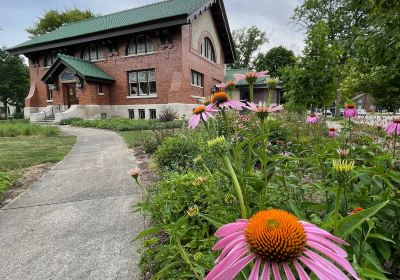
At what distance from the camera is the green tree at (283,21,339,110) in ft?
29.8

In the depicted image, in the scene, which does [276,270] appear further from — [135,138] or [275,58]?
[275,58]

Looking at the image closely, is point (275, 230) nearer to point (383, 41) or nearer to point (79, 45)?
point (383, 41)

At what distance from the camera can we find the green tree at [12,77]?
119ft

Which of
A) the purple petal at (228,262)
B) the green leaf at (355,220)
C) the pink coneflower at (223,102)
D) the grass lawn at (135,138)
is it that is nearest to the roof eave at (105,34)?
the grass lawn at (135,138)

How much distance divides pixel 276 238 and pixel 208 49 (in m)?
23.7

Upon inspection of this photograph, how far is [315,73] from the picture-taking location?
9.06 metres

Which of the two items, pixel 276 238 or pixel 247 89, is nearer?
pixel 276 238

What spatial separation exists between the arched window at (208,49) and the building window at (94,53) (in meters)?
7.88

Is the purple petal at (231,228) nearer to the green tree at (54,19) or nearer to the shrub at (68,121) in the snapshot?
the shrub at (68,121)

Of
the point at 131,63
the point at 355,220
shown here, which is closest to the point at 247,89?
the point at 131,63

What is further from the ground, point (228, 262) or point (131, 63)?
point (131, 63)

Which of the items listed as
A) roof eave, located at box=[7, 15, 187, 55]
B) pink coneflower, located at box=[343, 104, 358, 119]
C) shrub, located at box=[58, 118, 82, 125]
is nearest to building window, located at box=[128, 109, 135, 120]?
shrub, located at box=[58, 118, 82, 125]

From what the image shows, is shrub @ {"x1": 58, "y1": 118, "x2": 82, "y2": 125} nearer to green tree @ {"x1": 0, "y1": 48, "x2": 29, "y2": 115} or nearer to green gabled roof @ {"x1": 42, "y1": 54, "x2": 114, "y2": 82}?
green gabled roof @ {"x1": 42, "y1": 54, "x2": 114, "y2": 82}

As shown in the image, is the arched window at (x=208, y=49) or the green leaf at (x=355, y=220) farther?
the arched window at (x=208, y=49)
